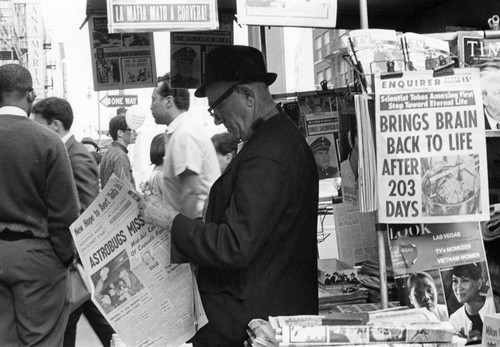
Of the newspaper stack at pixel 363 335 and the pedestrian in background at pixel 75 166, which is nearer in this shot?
the newspaper stack at pixel 363 335

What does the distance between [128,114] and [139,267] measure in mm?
6043

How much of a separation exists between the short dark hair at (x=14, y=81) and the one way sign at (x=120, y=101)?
12.6 metres

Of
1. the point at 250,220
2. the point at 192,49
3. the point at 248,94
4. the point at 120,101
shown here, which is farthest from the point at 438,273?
the point at 120,101

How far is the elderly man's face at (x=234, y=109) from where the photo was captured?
104 inches

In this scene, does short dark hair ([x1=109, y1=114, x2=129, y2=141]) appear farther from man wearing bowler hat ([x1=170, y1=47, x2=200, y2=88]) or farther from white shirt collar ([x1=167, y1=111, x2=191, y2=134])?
man wearing bowler hat ([x1=170, y1=47, x2=200, y2=88])

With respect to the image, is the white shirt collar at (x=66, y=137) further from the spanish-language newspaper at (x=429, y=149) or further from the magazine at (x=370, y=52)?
the spanish-language newspaper at (x=429, y=149)

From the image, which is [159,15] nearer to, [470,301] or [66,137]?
[470,301]

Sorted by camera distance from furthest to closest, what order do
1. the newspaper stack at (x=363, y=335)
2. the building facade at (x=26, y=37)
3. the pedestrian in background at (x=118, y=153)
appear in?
the building facade at (x=26, y=37) < the pedestrian in background at (x=118, y=153) < the newspaper stack at (x=363, y=335)

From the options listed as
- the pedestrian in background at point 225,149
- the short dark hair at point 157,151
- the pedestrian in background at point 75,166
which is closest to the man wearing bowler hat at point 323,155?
the pedestrian in background at point 75,166

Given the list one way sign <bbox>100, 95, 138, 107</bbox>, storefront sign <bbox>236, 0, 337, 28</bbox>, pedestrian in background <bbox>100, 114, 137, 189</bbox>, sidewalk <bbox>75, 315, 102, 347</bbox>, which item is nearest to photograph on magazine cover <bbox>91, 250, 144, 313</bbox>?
storefront sign <bbox>236, 0, 337, 28</bbox>

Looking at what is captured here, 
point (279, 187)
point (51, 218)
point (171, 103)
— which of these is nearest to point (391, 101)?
point (279, 187)

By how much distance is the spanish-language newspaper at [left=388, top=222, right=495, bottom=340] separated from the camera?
2.51 metres

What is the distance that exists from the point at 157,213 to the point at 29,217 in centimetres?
159

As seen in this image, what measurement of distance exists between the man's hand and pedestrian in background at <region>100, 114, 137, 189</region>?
4854mm
